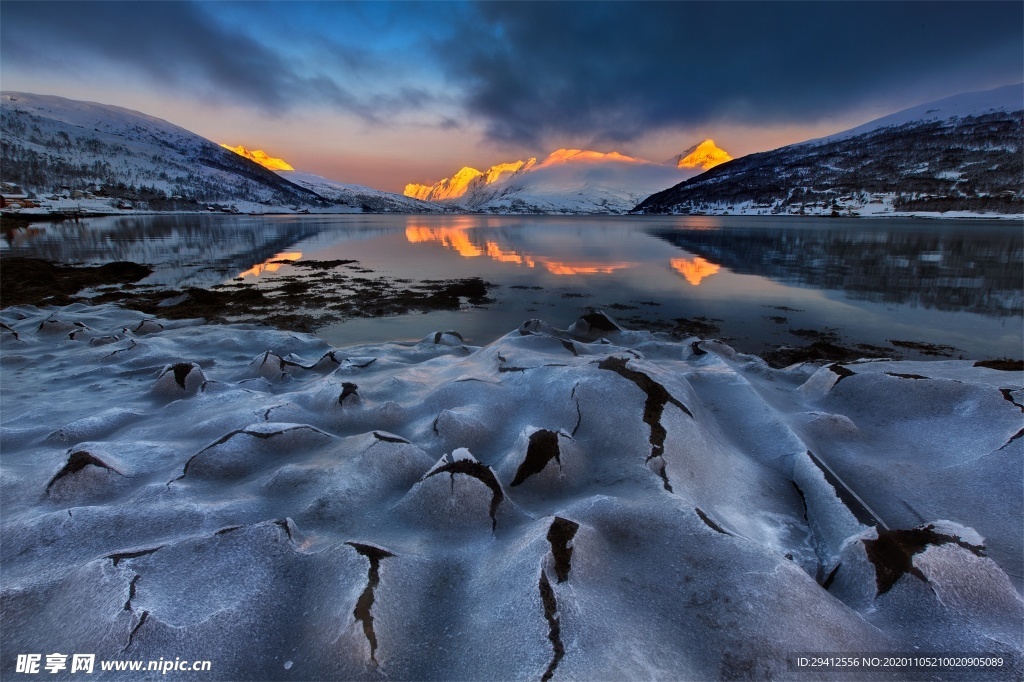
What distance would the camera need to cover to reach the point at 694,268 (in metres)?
22.5

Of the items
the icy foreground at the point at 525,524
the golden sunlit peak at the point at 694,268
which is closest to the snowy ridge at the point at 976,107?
the golden sunlit peak at the point at 694,268

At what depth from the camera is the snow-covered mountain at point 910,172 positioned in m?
121

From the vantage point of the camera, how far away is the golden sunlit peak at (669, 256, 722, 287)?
1941cm

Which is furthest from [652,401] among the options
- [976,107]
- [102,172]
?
[976,107]

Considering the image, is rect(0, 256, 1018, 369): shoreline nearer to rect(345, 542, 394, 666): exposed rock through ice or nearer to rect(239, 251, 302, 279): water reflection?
rect(239, 251, 302, 279): water reflection

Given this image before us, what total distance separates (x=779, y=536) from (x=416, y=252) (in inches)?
1151

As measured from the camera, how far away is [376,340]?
10.6m

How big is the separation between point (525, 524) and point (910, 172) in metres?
203

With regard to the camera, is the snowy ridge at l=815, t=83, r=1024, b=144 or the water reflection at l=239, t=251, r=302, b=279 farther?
the snowy ridge at l=815, t=83, r=1024, b=144

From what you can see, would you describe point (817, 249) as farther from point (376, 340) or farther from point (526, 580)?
point (526, 580)

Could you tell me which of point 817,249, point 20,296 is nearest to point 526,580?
point 20,296

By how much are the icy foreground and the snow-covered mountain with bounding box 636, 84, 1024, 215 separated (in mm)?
151039

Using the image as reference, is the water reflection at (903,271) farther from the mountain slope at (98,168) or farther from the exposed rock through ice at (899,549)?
the mountain slope at (98,168)

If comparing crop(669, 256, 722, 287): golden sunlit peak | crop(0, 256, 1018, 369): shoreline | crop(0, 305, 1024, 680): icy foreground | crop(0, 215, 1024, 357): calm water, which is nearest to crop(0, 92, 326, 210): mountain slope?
crop(0, 215, 1024, 357): calm water
